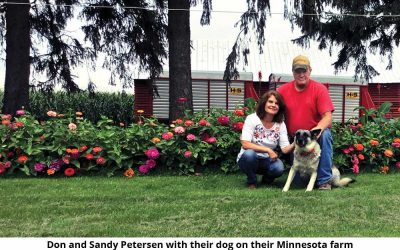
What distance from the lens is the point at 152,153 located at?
20.7 ft

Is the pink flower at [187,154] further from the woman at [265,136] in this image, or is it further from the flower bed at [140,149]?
the woman at [265,136]

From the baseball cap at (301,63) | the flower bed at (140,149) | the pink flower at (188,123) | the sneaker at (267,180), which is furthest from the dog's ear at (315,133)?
the pink flower at (188,123)

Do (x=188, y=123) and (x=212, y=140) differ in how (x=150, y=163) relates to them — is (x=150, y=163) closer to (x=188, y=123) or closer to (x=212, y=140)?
(x=188, y=123)

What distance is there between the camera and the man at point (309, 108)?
5184 millimetres

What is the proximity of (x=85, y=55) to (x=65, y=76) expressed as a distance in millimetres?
613

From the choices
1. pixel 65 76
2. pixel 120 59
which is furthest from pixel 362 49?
pixel 65 76

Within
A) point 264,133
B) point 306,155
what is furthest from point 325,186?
point 264,133

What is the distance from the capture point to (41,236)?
11.3 feet

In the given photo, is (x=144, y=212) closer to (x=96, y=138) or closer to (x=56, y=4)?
(x=96, y=138)

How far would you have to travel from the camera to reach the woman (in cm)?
522

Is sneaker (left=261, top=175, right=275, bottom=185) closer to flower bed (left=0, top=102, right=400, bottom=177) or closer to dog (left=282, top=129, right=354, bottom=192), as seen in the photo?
dog (left=282, top=129, right=354, bottom=192)

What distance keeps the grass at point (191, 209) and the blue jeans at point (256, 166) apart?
0.58 feet

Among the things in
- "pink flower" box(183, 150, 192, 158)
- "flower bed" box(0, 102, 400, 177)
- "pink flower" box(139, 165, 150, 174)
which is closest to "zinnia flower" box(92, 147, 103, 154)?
"flower bed" box(0, 102, 400, 177)

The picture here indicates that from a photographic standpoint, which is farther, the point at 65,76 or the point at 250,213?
the point at 65,76
